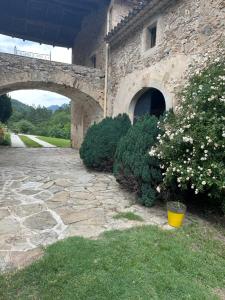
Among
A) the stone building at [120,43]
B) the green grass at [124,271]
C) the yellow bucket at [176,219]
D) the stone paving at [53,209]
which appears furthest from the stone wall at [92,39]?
the green grass at [124,271]

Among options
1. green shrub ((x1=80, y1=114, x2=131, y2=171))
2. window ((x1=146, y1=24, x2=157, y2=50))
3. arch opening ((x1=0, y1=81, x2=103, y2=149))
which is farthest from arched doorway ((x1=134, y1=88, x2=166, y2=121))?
arch opening ((x1=0, y1=81, x2=103, y2=149))

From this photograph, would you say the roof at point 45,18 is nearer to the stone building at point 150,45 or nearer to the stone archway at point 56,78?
the stone building at point 150,45

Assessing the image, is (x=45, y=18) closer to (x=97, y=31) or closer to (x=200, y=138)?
(x=97, y=31)

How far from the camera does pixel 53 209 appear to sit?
4.34 meters

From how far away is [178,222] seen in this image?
3.87m

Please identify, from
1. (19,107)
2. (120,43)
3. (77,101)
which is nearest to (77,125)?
(77,101)

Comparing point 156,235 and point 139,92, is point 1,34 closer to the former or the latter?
point 139,92

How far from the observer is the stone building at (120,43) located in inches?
232

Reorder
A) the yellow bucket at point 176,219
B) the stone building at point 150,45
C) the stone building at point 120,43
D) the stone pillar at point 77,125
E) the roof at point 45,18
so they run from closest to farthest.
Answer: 1. the yellow bucket at point 176,219
2. the stone building at point 150,45
3. the stone building at point 120,43
4. the roof at point 45,18
5. the stone pillar at point 77,125

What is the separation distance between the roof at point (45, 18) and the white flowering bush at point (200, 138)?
308 inches

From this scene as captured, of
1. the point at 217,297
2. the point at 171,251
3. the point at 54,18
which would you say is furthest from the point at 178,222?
the point at 54,18

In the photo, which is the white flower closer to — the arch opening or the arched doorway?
Answer: the arched doorway

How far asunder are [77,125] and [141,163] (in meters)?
9.43

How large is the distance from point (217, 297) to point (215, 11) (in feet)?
17.6
